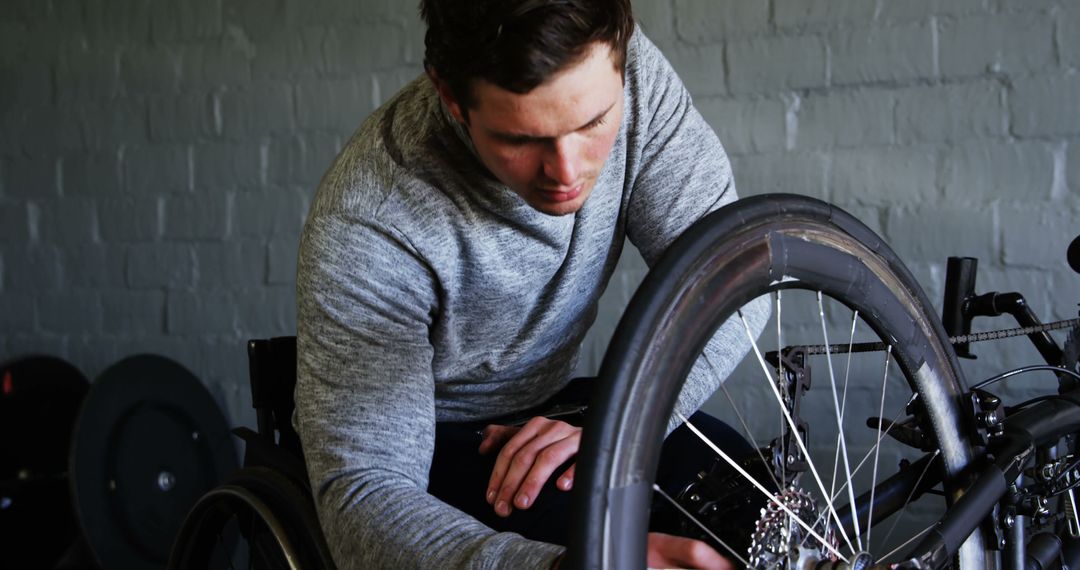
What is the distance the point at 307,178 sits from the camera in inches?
91.1

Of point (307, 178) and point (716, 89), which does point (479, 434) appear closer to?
point (716, 89)

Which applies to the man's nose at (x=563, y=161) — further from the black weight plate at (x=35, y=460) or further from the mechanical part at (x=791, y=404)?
the black weight plate at (x=35, y=460)

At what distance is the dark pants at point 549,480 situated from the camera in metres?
1.04

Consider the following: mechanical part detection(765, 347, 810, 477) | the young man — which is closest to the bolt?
the young man

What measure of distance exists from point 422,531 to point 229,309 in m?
1.68

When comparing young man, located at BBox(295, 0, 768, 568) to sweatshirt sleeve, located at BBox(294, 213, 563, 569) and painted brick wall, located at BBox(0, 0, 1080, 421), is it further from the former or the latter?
painted brick wall, located at BBox(0, 0, 1080, 421)

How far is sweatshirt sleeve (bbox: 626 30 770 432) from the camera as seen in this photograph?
1166 mm

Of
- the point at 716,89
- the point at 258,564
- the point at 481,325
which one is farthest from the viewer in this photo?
the point at 716,89

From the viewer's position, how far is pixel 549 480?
1070 millimetres

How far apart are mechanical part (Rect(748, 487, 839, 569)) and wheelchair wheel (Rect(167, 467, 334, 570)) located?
48 centimetres

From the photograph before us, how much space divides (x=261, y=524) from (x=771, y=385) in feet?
2.34

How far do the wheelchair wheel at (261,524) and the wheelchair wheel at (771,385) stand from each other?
0.45 metres

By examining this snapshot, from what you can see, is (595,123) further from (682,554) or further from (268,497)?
(268,497)

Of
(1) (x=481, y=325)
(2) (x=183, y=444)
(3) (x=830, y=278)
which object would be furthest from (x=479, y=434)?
(2) (x=183, y=444)
